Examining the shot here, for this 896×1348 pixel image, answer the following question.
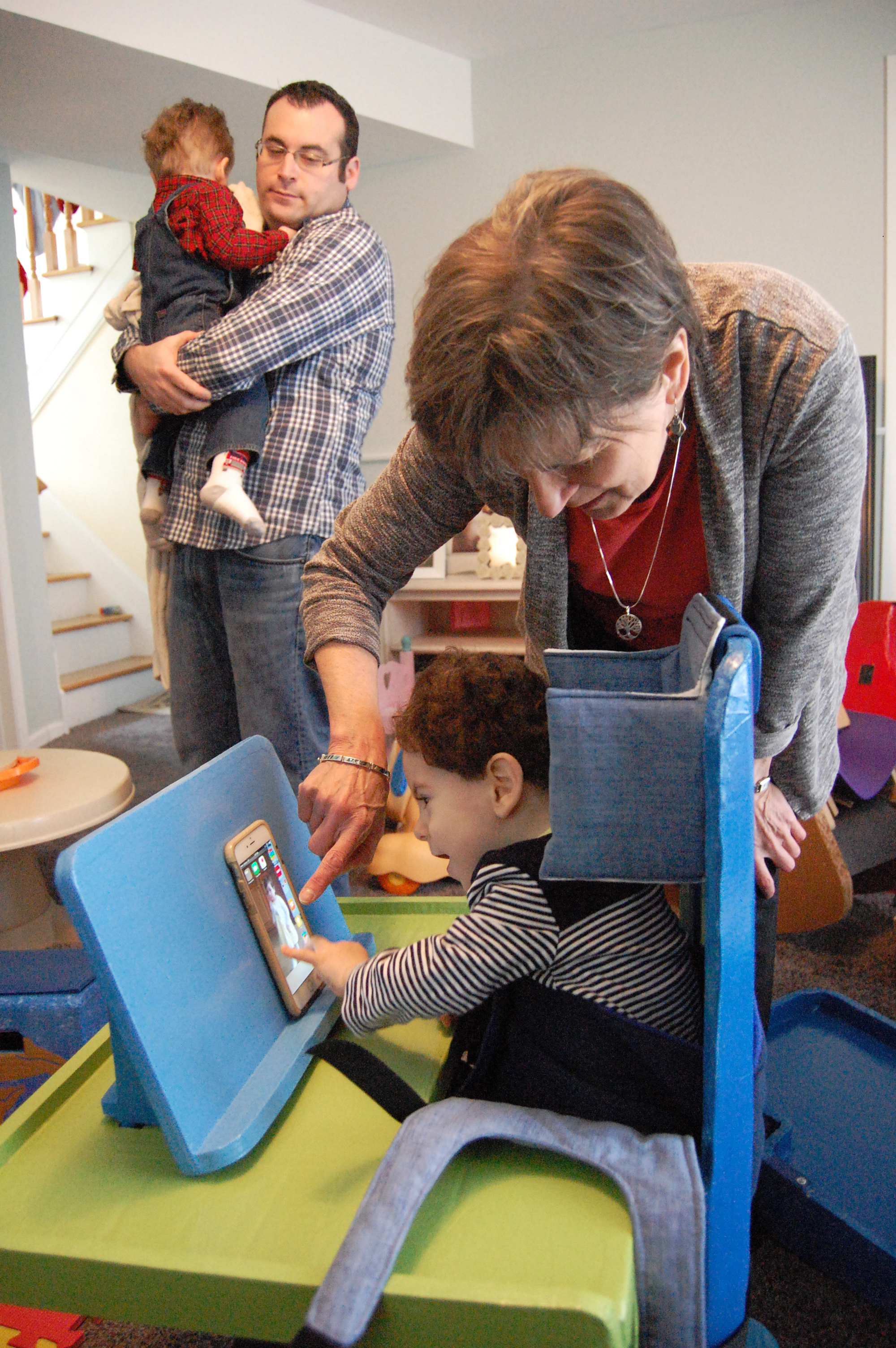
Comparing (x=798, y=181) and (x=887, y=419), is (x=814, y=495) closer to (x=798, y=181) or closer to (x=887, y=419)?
(x=887, y=419)

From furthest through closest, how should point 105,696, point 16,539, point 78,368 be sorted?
point 78,368, point 105,696, point 16,539

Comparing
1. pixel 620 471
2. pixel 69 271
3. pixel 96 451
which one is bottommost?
pixel 620 471

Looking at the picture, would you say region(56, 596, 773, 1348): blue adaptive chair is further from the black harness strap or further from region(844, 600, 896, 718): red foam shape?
region(844, 600, 896, 718): red foam shape

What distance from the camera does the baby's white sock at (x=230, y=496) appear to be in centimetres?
124

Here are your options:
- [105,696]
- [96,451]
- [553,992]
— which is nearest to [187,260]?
[553,992]

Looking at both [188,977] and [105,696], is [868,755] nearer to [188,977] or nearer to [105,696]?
[188,977]

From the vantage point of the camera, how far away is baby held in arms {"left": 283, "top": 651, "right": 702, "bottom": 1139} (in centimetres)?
62

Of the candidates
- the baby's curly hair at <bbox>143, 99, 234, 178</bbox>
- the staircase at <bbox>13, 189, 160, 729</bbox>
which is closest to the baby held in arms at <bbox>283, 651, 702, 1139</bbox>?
the baby's curly hair at <bbox>143, 99, 234, 178</bbox>

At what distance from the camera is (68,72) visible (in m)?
2.25

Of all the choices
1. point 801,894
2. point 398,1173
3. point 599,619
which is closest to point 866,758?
point 801,894

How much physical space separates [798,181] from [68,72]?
2.08 m

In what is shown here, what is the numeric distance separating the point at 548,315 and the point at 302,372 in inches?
37.1

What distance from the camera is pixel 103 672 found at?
393 centimetres

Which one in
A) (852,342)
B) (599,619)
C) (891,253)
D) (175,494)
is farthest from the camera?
(891,253)
